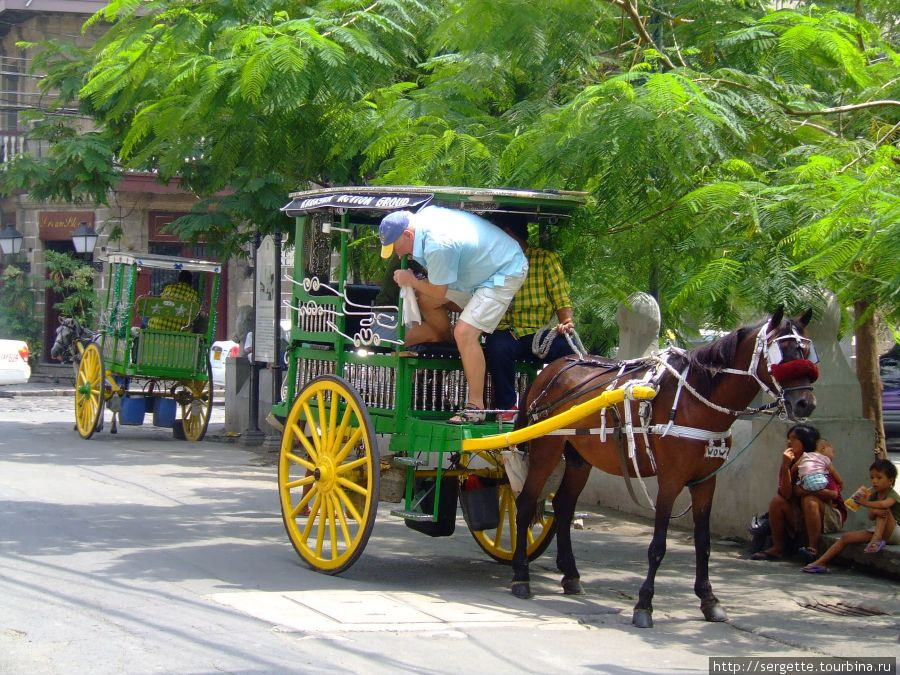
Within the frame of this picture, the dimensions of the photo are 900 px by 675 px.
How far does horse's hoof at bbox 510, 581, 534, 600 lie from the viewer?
827cm

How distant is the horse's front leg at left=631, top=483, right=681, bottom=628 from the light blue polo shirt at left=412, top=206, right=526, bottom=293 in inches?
75.0

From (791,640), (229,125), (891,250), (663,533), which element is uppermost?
(229,125)

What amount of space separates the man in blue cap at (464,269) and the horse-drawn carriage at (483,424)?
198 mm

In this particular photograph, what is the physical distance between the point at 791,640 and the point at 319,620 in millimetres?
2951

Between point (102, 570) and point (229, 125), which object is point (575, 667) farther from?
point (229, 125)

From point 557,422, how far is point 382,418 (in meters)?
1.57

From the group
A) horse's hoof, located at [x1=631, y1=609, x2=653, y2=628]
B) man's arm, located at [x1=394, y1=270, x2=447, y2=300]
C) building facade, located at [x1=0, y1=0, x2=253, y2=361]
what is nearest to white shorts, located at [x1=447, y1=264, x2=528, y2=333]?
man's arm, located at [x1=394, y1=270, x2=447, y2=300]

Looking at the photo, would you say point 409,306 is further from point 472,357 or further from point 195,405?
point 195,405

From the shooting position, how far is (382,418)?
28.7ft

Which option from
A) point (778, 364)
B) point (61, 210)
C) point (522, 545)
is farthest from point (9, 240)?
point (778, 364)

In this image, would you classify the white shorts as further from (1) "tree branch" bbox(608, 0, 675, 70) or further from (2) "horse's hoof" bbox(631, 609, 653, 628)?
(1) "tree branch" bbox(608, 0, 675, 70)

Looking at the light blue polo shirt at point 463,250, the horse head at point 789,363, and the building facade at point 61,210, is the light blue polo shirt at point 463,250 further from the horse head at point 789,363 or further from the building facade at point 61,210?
the building facade at point 61,210

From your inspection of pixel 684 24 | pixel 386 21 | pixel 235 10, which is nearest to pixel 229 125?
pixel 235 10

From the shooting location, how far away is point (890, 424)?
63.0ft
